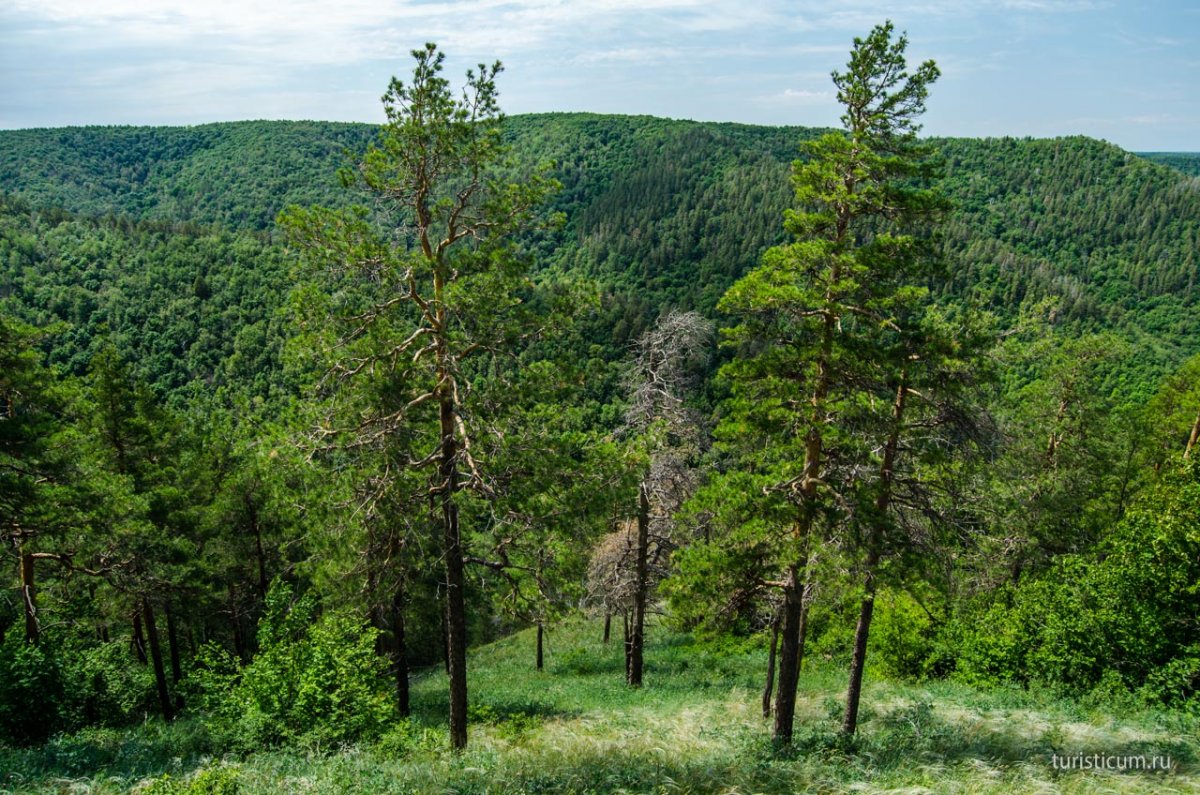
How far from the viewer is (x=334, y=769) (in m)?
8.45

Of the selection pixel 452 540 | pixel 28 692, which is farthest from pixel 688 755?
pixel 28 692

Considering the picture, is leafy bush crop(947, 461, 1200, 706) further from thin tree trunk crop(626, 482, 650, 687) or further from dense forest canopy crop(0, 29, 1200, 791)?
thin tree trunk crop(626, 482, 650, 687)

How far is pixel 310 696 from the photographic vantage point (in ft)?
38.3

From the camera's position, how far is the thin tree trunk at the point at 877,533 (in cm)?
1036

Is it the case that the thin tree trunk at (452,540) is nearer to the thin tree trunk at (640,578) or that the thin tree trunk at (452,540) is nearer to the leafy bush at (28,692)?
the thin tree trunk at (640,578)

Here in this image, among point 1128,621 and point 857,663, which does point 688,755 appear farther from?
point 1128,621

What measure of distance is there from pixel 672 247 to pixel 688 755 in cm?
14950

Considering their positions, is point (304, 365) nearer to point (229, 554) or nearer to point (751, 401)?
point (751, 401)

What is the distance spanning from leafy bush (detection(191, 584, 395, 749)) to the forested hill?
55294mm

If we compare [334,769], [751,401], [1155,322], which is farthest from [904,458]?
[1155,322]

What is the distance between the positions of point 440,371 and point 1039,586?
19.8 m

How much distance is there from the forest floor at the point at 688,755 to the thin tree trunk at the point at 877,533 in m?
0.65

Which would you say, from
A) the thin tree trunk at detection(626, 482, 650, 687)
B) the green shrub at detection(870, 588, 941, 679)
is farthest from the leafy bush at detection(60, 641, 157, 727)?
the green shrub at detection(870, 588, 941, 679)

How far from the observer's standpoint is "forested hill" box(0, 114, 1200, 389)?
99000 millimetres
